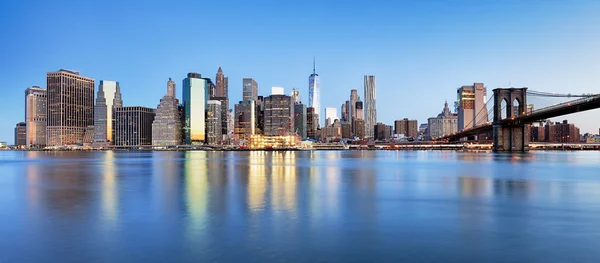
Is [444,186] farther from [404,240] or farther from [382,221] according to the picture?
[404,240]

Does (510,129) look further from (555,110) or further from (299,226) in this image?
(299,226)

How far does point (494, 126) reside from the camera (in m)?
101

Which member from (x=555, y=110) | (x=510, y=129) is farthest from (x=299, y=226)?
(x=510, y=129)

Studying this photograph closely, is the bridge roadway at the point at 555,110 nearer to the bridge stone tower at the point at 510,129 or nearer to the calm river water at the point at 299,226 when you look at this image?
the bridge stone tower at the point at 510,129

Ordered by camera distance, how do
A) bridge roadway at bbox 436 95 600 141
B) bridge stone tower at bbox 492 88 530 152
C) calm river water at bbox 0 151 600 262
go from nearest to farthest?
calm river water at bbox 0 151 600 262, bridge roadway at bbox 436 95 600 141, bridge stone tower at bbox 492 88 530 152

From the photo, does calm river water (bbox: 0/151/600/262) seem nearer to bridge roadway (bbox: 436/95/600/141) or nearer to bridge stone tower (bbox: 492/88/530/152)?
bridge roadway (bbox: 436/95/600/141)

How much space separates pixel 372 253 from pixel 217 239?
4.49 m

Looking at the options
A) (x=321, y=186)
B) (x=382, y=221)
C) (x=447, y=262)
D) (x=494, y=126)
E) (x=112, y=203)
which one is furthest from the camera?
(x=494, y=126)

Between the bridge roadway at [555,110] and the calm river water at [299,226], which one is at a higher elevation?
the bridge roadway at [555,110]

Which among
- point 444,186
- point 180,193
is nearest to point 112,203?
point 180,193

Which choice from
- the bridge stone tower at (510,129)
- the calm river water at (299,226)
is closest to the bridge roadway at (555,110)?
the bridge stone tower at (510,129)

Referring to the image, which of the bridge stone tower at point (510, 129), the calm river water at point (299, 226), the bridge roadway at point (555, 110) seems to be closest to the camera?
the calm river water at point (299, 226)

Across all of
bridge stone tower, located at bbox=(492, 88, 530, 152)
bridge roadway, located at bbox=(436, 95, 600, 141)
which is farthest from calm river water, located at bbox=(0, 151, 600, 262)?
bridge stone tower, located at bbox=(492, 88, 530, 152)

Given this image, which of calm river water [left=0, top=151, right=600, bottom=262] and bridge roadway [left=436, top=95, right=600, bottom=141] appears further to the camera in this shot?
bridge roadway [left=436, top=95, right=600, bottom=141]
